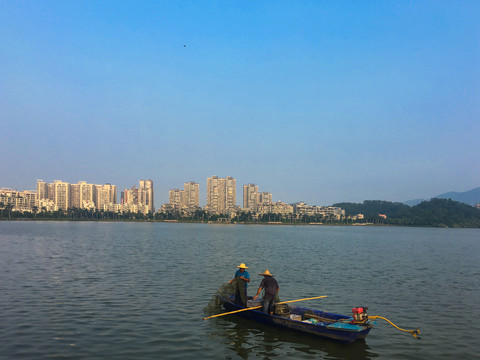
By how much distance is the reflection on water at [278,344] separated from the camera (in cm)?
1392

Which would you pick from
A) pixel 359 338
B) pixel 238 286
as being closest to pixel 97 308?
pixel 238 286

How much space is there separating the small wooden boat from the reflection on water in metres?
0.29

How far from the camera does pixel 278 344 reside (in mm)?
14883

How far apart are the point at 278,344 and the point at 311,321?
1.72m

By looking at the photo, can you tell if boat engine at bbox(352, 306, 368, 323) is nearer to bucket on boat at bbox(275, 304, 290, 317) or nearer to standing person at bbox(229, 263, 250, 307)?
bucket on boat at bbox(275, 304, 290, 317)

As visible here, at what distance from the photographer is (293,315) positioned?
16859 mm

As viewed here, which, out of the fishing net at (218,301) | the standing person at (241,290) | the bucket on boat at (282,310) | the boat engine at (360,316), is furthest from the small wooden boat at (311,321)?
the fishing net at (218,301)

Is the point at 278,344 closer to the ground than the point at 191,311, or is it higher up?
closer to the ground

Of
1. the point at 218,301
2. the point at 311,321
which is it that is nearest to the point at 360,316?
the point at 311,321

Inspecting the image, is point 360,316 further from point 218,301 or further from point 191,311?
point 191,311

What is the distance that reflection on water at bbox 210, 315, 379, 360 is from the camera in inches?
548

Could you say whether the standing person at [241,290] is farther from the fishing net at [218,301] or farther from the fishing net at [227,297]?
the fishing net at [218,301]

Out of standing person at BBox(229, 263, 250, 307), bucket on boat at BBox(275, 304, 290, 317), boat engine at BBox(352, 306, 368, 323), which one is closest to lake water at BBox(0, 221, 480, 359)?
bucket on boat at BBox(275, 304, 290, 317)

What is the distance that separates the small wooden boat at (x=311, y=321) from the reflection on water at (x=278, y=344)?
0.29 metres
